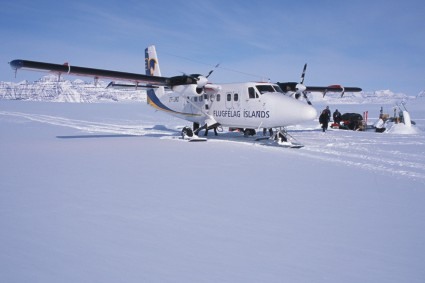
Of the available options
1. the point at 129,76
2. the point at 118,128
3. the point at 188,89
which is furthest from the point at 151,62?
the point at 188,89

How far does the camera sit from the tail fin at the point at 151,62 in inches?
765

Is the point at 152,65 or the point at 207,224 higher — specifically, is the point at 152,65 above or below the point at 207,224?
above

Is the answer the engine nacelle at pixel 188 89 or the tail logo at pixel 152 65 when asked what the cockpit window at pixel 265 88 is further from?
the tail logo at pixel 152 65

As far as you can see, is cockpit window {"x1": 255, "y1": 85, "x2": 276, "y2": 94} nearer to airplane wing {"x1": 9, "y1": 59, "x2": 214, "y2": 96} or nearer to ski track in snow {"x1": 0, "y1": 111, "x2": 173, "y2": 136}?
airplane wing {"x1": 9, "y1": 59, "x2": 214, "y2": 96}

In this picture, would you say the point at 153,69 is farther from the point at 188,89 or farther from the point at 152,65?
the point at 188,89

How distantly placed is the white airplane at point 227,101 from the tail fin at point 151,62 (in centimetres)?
270

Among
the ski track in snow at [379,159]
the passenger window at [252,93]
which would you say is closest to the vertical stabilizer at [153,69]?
the passenger window at [252,93]

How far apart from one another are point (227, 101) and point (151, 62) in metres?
7.46

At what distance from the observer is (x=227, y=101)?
48.5 feet

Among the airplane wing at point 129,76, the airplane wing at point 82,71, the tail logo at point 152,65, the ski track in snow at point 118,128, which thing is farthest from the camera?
the tail logo at point 152,65

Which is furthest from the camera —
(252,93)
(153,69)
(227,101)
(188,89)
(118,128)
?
(118,128)

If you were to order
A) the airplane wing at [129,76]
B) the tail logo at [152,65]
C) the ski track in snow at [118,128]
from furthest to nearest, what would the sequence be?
1. the tail logo at [152,65]
2. the ski track in snow at [118,128]
3. the airplane wing at [129,76]

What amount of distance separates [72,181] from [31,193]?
0.92 m

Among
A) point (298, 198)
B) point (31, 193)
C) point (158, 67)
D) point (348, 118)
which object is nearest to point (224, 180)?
point (298, 198)
